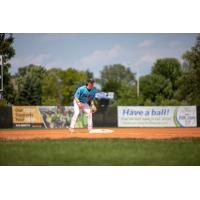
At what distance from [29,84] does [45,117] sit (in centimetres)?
110

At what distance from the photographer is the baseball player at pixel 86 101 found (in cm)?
928

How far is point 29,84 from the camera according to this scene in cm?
969

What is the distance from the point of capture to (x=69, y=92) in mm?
9531

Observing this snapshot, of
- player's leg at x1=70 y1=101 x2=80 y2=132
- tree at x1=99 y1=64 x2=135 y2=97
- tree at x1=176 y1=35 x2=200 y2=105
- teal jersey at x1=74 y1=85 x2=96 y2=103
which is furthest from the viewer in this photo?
player's leg at x1=70 y1=101 x2=80 y2=132

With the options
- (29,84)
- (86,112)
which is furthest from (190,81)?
(29,84)

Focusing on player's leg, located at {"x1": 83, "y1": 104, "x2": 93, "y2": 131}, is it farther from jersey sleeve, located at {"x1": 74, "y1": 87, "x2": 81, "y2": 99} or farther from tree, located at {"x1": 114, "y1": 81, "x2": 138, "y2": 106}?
tree, located at {"x1": 114, "y1": 81, "x2": 138, "y2": 106}

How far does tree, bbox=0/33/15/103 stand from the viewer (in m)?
8.70

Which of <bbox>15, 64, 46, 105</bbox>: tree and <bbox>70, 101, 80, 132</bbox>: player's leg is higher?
<bbox>15, 64, 46, 105</bbox>: tree

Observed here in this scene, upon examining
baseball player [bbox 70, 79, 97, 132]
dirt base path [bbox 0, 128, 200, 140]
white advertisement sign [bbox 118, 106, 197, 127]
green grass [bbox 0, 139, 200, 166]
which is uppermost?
baseball player [bbox 70, 79, 97, 132]

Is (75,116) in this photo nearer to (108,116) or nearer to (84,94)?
(84,94)

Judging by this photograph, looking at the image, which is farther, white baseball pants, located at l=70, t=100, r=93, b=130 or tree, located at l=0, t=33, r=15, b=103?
white baseball pants, located at l=70, t=100, r=93, b=130

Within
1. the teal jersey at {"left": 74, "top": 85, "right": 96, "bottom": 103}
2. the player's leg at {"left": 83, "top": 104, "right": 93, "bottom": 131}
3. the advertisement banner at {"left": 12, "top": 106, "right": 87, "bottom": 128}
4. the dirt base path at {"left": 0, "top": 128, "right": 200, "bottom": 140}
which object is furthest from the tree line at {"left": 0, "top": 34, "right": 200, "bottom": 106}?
the dirt base path at {"left": 0, "top": 128, "right": 200, "bottom": 140}
